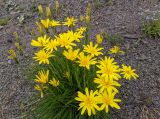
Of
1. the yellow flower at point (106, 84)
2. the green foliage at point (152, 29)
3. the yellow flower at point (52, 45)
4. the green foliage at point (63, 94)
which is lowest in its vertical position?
the green foliage at point (63, 94)

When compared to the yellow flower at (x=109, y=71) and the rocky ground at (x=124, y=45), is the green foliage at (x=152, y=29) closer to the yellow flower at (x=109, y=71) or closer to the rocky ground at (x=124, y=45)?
the rocky ground at (x=124, y=45)

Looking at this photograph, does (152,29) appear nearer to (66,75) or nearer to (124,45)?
(124,45)

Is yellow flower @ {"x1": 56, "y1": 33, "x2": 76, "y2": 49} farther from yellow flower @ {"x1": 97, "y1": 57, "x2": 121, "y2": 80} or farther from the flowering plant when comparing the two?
yellow flower @ {"x1": 97, "y1": 57, "x2": 121, "y2": 80}

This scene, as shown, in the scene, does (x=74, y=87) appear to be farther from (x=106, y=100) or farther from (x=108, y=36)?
(x=108, y=36)

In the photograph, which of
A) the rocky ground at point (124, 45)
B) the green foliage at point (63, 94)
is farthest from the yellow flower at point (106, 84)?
the rocky ground at point (124, 45)

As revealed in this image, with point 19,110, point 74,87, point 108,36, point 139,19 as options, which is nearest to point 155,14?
point 139,19

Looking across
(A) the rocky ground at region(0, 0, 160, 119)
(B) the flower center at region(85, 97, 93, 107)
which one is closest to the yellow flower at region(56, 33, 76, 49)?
(B) the flower center at region(85, 97, 93, 107)

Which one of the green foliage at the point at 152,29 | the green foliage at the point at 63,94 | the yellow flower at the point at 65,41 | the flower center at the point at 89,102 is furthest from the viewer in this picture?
the green foliage at the point at 152,29
